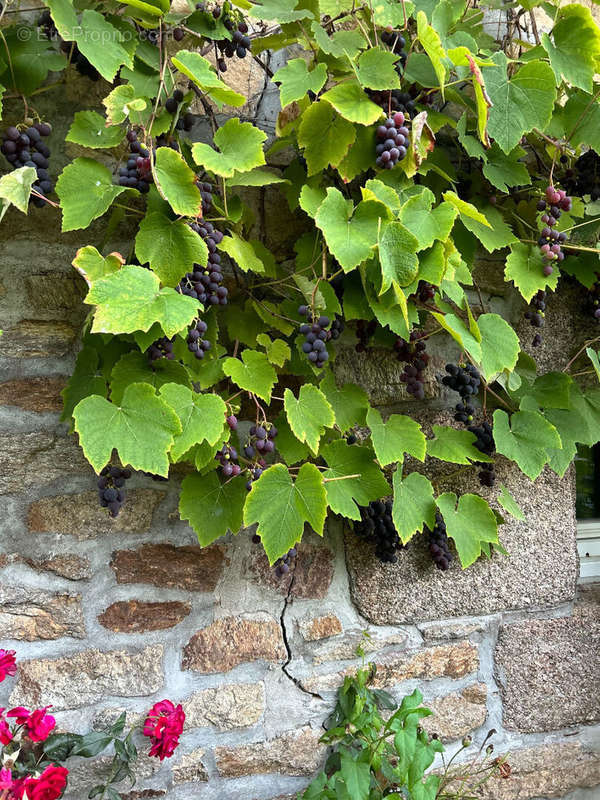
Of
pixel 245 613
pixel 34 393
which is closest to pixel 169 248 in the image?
pixel 34 393

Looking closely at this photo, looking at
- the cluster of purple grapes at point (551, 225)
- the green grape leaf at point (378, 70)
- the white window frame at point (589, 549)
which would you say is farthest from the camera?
the white window frame at point (589, 549)

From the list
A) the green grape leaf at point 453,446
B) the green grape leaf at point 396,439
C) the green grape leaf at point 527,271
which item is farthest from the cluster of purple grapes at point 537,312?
the green grape leaf at point 396,439

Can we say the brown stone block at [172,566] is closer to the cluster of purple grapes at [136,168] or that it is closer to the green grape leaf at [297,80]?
the cluster of purple grapes at [136,168]

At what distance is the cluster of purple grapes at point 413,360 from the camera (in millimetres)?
1419

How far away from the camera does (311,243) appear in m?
1.36

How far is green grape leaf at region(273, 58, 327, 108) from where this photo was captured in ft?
3.78

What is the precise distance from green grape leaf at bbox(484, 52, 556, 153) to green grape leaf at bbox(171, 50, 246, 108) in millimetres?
521

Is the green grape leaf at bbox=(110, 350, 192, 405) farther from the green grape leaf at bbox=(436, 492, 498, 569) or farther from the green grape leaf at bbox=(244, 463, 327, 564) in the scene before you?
the green grape leaf at bbox=(436, 492, 498, 569)

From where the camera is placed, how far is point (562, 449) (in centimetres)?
150

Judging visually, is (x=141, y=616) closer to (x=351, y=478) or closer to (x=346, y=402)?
(x=351, y=478)

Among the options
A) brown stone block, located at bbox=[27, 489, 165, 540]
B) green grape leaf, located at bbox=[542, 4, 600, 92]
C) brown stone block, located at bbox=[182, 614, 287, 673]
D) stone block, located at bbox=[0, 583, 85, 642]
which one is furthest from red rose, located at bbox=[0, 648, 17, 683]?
green grape leaf, located at bbox=[542, 4, 600, 92]

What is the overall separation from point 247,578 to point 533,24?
4.73 ft

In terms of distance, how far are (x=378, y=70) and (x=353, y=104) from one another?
9cm

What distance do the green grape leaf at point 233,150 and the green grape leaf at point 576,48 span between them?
65 centimetres
